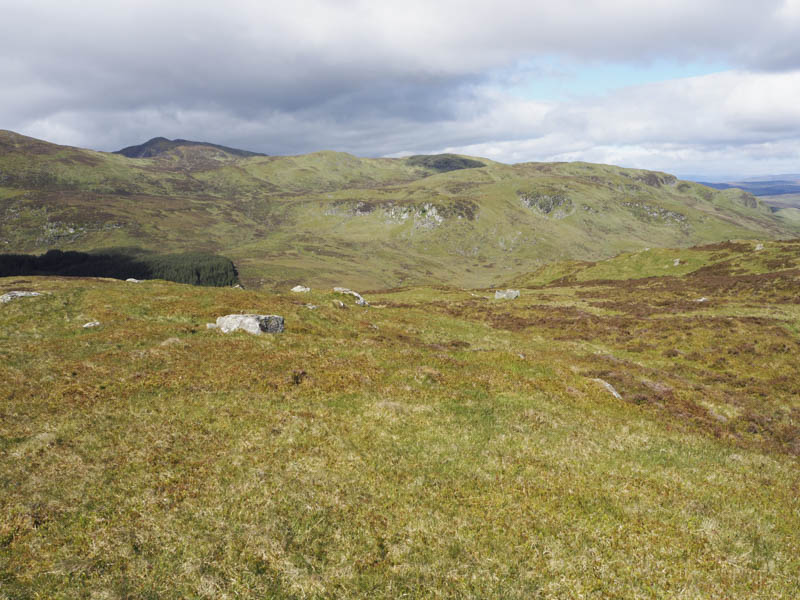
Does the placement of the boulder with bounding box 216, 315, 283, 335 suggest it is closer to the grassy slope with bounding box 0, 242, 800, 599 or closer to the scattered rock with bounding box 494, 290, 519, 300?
the grassy slope with bounding box 0, 242, 800, 599

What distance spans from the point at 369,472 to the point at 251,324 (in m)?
18.6

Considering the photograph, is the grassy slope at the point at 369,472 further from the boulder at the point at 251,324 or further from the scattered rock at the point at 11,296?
the scattered rock at the point at 11,296

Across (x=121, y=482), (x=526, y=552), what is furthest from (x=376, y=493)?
(x=121, y=482)

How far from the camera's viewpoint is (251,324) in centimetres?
2836

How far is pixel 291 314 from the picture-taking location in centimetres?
3494

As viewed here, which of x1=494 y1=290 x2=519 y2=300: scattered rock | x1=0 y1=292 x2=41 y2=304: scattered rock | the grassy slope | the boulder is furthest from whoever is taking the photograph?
x1=494 y1=290 x2=519 y2=300: scattered rock

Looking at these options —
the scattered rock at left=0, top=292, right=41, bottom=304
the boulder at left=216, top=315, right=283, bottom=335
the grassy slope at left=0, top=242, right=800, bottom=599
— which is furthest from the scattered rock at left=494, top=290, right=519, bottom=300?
the scattered rock at left=0, top=292, right=41, bottom=304

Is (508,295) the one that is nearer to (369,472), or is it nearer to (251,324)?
(251,324)

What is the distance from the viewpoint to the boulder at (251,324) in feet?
92.8

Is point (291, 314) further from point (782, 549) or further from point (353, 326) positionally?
point (782, 549)

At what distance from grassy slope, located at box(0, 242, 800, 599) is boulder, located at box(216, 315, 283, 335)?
3.79ft

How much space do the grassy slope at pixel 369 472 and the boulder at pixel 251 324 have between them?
1.16 meters

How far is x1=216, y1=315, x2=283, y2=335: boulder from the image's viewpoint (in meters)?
28.3

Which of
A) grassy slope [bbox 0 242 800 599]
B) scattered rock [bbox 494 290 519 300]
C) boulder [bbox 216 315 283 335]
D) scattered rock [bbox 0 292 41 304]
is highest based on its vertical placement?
scattered rock [bbox 0 292 41 304]
